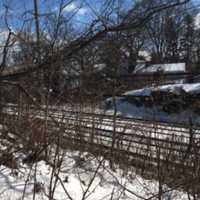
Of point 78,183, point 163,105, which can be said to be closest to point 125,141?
point 78,183

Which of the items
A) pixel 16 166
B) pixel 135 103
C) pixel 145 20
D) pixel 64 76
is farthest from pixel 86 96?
pixel 135 103

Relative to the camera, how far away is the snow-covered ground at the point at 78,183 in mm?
4566

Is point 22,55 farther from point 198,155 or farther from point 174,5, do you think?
point 198,155

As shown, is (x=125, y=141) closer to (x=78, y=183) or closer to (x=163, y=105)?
(x=78, y=183)

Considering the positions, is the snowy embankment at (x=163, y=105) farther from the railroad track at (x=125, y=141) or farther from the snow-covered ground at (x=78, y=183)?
the snow-covered ground at (x=78, y=183)

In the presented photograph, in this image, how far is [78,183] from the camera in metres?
5.13

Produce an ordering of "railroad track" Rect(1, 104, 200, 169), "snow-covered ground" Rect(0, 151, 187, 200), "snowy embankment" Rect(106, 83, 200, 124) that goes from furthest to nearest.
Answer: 1. "snowy embankment" Rect(106, 83, 200, 124)
2. "railroad track" Rect(1, 104, 200, 169)
3. "snow-covered ground" Rect(0, 151, 187, 200)

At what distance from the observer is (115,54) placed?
5695 millimetres

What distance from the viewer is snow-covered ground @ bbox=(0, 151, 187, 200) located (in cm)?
457

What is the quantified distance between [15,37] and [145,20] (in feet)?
7.17

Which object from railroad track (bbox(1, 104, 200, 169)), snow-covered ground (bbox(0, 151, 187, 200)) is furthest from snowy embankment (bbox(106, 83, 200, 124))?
snow-covered ground (bbox(0, 151, 187, 200))

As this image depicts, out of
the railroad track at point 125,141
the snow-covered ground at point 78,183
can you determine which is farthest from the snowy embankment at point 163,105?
the snow-covered ground at point 78,183

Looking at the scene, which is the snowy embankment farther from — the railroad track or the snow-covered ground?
the snow-covered ground

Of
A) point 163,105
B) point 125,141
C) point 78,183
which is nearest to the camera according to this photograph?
point 78,183
